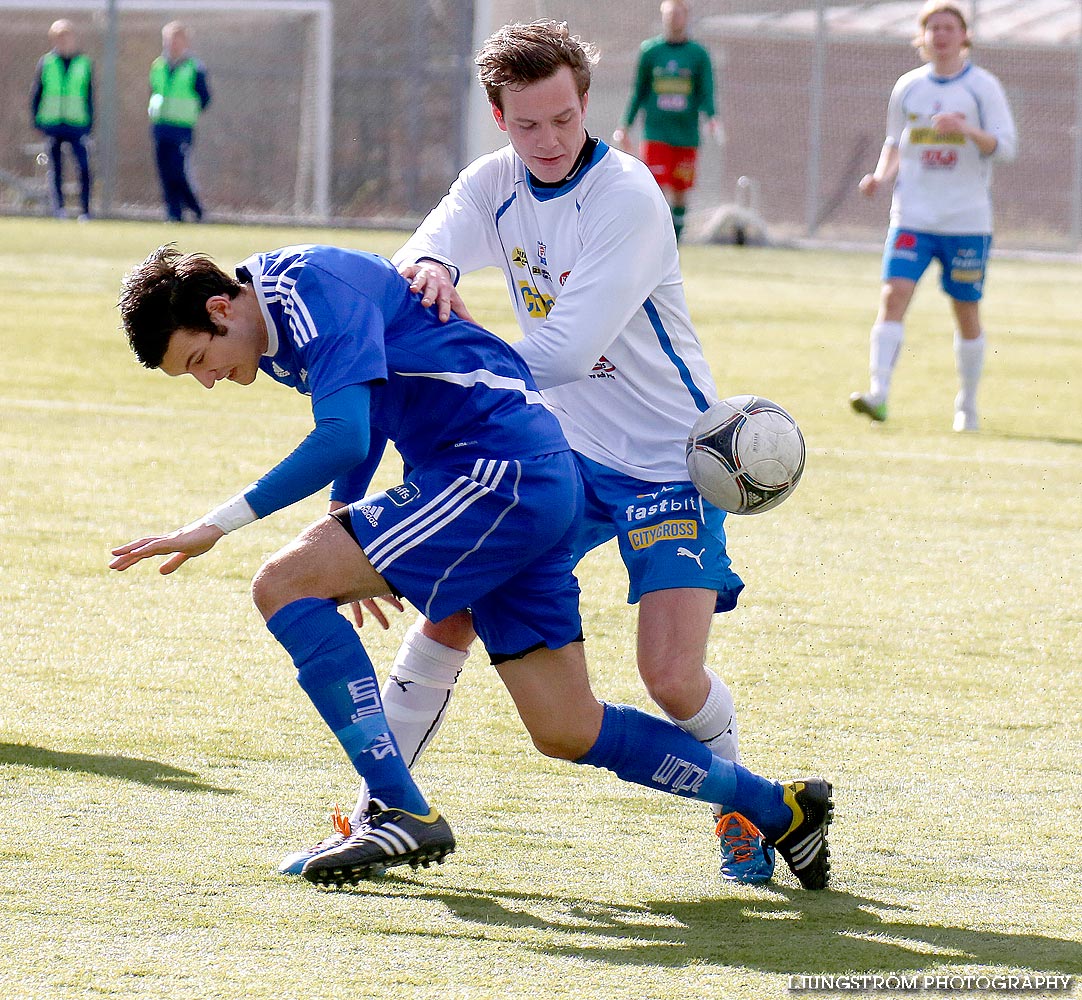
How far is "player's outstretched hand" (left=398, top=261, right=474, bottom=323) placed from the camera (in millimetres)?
3682

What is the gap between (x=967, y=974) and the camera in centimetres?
319

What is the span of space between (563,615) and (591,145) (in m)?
1.11

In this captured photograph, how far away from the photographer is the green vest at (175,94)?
A: 22.8m

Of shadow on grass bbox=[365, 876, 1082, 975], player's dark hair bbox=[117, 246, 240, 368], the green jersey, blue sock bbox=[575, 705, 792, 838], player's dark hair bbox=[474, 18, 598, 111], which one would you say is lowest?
shadow on grass bbox=[365, 876, 1082, 975]

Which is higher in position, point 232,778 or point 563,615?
point 563,615

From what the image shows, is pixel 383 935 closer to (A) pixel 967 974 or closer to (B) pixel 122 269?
(A) pixel 967 974

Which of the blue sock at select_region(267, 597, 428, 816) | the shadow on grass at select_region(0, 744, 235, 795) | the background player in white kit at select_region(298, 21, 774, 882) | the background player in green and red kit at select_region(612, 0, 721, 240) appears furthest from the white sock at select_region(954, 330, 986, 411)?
the background player in green and red kit at select_region(612, 0, 721, 240)

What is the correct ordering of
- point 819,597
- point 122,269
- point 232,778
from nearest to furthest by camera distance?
1. point 232,778
2. point 819,597
3. point 122,269

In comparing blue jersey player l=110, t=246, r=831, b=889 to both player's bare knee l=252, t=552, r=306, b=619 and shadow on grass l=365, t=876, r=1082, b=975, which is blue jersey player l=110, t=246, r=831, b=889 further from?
shadow on grass l=365, t=876, r=1082, b=975

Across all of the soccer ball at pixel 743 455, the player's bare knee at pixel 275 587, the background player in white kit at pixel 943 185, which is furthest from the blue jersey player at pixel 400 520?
the background player in white kit at pixel 943 185

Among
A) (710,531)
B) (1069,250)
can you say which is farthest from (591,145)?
(1069,250)

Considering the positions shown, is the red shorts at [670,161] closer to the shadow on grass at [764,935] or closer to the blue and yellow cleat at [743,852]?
the blue and yellow cleat at [743,852]

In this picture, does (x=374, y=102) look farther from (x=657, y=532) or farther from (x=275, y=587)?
(x=275, y=587)

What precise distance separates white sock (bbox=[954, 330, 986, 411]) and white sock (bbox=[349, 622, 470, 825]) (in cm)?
650
